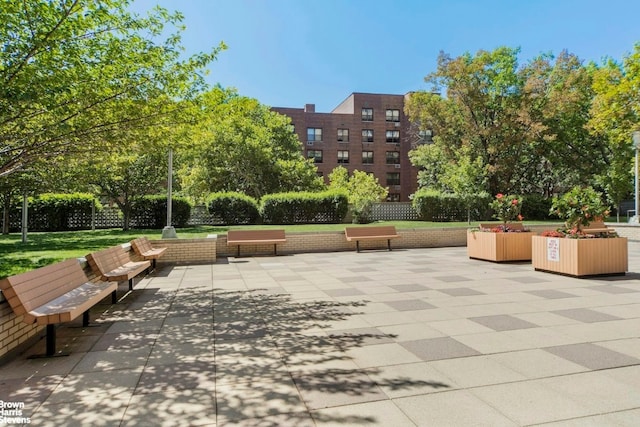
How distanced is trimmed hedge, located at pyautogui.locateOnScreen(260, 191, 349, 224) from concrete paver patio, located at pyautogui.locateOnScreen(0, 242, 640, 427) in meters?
14.5

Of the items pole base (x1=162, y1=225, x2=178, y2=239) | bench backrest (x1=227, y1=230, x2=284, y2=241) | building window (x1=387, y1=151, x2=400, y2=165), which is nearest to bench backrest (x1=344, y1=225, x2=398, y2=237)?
bench backrest (x1=227, y1=230, x2=284, y2=241)

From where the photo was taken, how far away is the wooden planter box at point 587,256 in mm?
8758

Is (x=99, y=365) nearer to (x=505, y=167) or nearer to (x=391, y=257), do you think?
(x=391, y=257)

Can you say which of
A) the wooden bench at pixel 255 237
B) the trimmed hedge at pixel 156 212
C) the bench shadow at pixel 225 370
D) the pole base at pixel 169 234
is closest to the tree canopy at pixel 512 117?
the wooden bench at pixel 255 237

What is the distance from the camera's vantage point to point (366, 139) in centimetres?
5241

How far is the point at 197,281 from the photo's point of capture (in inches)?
363

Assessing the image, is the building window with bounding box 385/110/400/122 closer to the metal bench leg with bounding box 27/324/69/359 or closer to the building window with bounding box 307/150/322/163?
the building window with bounding box 307/150/322/163

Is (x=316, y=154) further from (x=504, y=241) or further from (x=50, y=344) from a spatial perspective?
(x=50, y=344)

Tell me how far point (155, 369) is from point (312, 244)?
11969mm

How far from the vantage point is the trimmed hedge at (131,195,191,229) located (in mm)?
21500

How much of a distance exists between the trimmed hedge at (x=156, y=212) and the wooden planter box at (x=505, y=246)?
50.4 feet

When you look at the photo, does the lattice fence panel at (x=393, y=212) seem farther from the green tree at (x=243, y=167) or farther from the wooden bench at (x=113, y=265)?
the wooden bench at (x=113, y=265)

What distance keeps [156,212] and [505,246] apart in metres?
17.3

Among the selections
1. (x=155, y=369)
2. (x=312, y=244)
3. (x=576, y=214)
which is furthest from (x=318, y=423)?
(x=312, y=244)
